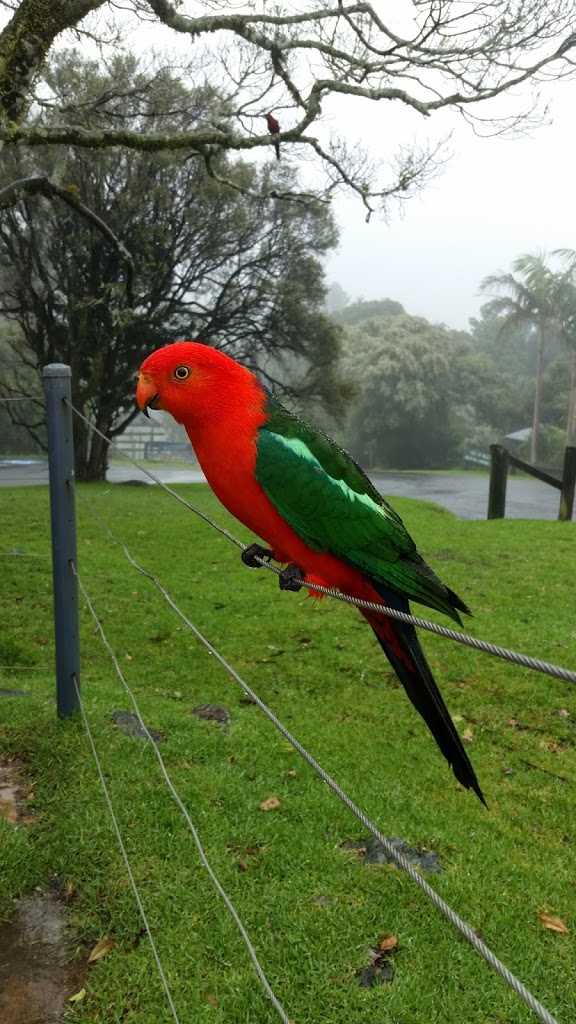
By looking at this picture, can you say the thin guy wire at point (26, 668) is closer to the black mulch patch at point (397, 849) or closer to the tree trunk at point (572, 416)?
the black mulch patch at point (397, 849)

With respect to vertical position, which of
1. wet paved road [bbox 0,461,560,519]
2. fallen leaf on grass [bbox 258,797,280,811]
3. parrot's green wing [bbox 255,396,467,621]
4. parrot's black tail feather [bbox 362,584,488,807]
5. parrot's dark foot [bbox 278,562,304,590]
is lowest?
fallen leaf on grass [bbox 258,797,280,811]

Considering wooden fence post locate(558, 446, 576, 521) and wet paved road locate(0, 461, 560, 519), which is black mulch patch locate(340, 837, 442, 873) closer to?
wooden fence post locate(558, 446, 576, 521)

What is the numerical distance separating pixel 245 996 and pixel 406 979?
49 centimetres

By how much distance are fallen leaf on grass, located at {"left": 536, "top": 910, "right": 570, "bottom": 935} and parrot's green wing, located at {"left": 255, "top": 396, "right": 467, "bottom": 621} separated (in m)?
1.60

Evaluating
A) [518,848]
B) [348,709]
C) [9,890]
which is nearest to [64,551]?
[9,890]

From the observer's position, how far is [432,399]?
2842 cm

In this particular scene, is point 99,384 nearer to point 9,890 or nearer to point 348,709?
point 348,709

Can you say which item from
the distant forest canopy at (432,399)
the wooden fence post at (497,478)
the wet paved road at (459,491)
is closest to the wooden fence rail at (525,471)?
the wooden fence post at (497,478)

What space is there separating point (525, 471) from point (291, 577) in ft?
28.5

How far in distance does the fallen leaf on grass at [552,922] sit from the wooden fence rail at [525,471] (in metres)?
7.73

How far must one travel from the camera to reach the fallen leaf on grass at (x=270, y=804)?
2.71 m

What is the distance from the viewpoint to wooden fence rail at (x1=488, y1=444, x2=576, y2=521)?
9.43 m

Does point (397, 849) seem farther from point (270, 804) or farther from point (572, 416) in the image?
point (572, 416)

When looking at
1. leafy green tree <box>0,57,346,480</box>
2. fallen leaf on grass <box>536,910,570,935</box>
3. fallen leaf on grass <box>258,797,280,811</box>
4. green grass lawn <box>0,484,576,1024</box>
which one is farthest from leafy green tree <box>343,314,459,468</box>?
fallen leaf on grass <box>536,910,570,935</box>
